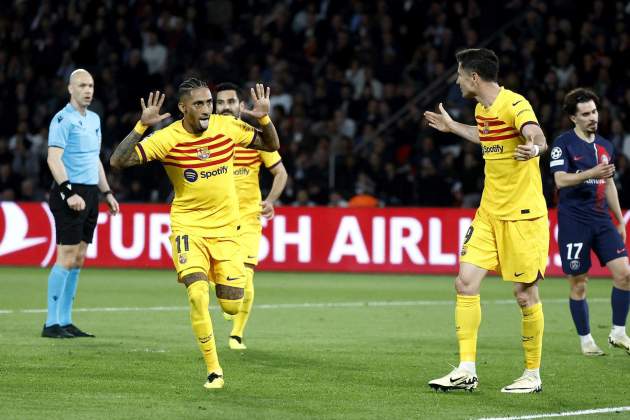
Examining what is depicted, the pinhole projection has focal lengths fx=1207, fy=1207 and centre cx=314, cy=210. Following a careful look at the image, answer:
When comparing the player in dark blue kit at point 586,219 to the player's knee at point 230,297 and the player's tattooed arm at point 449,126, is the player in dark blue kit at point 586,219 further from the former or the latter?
the player's knee at point 230,297

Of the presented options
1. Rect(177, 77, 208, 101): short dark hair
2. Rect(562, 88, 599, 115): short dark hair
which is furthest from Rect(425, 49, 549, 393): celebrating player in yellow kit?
Rect(562, 88, 599, 115): short dark hair

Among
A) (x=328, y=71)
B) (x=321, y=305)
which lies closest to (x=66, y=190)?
(x=321, y=305)

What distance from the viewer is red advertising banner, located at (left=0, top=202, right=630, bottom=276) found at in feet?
66.3

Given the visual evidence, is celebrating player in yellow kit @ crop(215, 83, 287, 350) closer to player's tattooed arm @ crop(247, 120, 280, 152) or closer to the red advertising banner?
player's tattooed arm @ crop(247, 120, 280, 152)

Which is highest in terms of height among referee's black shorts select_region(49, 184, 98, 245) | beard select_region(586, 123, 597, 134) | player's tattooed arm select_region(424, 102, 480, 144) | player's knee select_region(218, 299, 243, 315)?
beard select_region(586, 123, 597, 134)

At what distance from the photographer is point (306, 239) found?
20.6 metres

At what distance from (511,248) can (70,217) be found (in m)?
4.88

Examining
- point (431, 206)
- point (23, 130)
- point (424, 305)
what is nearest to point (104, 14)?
point (23, 130)

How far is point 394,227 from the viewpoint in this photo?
20.3 m

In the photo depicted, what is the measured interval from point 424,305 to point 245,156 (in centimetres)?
503

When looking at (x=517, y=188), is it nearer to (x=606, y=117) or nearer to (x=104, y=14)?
(x=606, y=117)

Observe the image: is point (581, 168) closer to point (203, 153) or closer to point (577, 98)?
point (577, 98)

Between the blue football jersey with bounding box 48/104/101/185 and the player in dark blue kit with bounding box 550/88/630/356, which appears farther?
the blue football jersey with bounding box 48/104/101/185

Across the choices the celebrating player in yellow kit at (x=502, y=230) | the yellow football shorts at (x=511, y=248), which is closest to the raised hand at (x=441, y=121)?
the celebrating player in yellow kit at (x=502, y=230)
